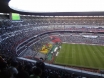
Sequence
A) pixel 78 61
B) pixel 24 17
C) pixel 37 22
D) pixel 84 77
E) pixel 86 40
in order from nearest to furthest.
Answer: pixel 84 77, pixel 78 61, pixel 86 40, pixel 24 17, pixel 37 22

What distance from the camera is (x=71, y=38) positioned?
37.1 meters

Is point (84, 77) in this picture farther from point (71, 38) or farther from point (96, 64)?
point (71, 38)

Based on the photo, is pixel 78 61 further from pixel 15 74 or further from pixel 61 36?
pixel 61 36

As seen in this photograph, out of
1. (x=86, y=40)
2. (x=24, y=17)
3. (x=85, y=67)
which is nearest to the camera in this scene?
(x=85, y=67)

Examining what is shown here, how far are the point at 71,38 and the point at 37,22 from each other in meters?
13.4

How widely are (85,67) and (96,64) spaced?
2.07 m

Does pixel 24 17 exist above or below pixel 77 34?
above

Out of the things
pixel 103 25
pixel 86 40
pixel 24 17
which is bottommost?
pixel 86 40

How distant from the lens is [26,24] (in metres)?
37.0

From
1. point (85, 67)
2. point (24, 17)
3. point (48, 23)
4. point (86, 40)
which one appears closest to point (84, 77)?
point (85, 67)

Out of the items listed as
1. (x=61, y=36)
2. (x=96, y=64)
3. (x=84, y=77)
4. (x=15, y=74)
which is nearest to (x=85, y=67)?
(x=96, y=64)

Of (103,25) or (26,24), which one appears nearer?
(26,24)

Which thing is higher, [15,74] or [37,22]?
[15,74]

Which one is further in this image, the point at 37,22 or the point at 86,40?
the point at 37,22
